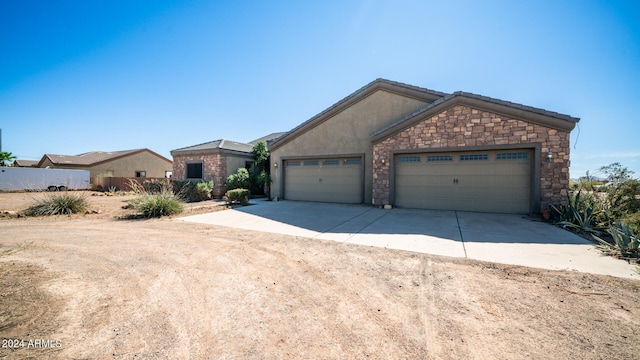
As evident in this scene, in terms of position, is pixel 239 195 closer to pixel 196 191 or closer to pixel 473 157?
pixel 196 191

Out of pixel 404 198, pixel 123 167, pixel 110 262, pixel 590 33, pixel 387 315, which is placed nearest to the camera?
pixel 387 315

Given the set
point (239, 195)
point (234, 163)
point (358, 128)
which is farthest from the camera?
point (234, 163)

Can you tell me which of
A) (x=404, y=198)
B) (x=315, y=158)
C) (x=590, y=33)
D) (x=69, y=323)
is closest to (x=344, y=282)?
(x=69, y=323)

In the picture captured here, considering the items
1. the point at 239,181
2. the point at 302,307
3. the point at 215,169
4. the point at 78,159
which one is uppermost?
the point at 78,159

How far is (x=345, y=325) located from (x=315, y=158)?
1079 centimetres

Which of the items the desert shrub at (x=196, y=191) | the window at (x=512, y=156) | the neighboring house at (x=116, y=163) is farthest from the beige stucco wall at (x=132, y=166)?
the window at (x=512, y=156)

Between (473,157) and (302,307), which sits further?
(473,157)

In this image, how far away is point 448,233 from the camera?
250 inches

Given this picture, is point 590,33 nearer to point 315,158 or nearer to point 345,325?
point 315,158

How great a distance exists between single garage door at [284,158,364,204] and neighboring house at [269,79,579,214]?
52mm

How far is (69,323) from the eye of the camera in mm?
2512

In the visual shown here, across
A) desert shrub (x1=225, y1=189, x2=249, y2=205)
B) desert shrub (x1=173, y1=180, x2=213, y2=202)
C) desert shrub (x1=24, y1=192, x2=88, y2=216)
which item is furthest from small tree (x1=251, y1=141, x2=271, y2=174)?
desert shrub (x1=24, y1=192, x2=88, y2=216)

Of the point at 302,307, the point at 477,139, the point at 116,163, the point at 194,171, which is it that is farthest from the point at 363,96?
the point at 116,163

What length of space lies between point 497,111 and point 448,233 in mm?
5704
